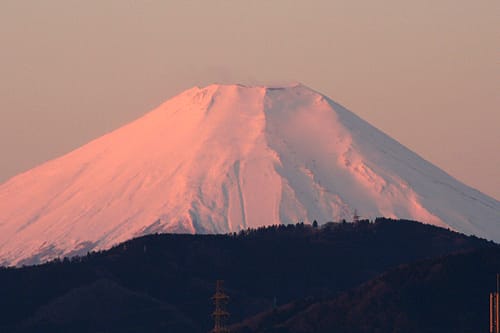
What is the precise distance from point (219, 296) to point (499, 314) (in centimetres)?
2252

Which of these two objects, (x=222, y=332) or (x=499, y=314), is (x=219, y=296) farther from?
(x=499, y=314)

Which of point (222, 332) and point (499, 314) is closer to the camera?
point (499, 314)

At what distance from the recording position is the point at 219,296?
126562 millimetres

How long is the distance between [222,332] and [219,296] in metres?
5.26

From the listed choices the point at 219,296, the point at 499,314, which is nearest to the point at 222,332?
the point at 219,296

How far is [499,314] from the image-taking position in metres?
110

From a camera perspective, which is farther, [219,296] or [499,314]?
[219,296]

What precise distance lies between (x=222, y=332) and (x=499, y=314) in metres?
26.1

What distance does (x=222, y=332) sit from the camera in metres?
131
